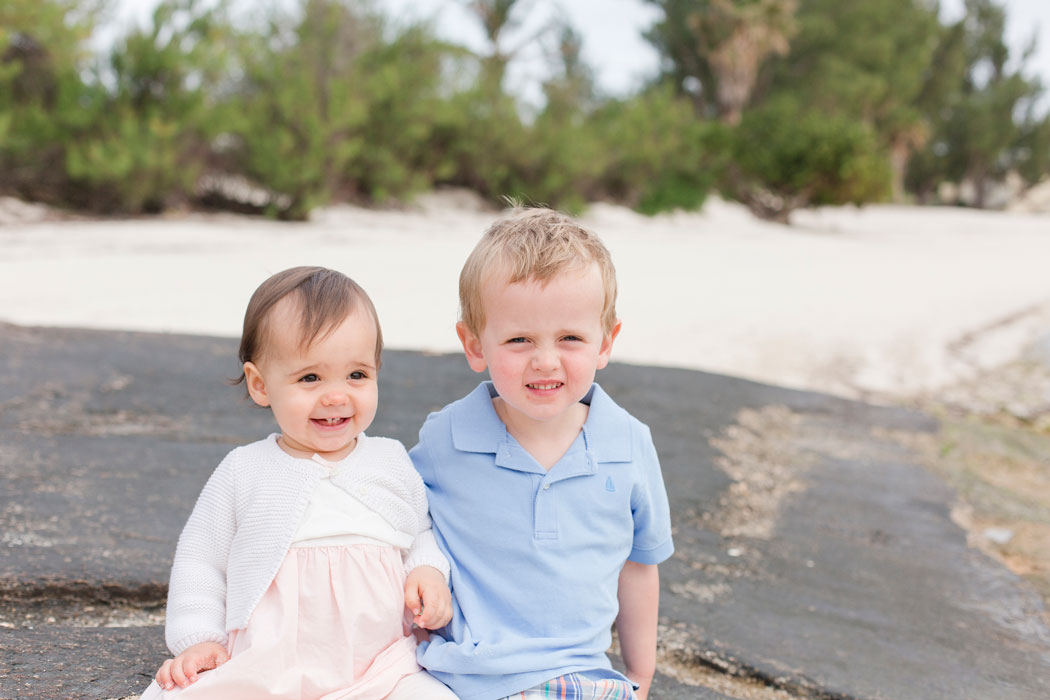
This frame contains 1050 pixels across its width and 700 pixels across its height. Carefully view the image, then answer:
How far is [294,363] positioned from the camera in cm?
160

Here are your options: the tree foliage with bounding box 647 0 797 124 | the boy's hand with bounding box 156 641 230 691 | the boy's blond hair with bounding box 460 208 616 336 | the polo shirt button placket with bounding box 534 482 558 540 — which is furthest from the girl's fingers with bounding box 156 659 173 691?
the tree foliage with bounding box 647 0 797 124

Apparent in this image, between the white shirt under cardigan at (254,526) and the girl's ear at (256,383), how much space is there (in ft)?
0.29

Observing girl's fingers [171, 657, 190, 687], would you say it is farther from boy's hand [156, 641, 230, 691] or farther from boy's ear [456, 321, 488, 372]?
boy's ear [456, 321, 488, 372]

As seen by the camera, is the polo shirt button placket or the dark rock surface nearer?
the polo shirt button placket

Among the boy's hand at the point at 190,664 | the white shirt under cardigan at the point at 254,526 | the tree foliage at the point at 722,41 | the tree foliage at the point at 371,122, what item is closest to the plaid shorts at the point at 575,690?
the white shirt under cardigan at the point at 254,526

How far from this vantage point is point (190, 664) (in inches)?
60.4

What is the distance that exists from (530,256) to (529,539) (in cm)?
53

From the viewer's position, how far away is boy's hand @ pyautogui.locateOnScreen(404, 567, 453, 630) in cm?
160

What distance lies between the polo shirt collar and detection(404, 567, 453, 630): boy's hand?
10.1 inches

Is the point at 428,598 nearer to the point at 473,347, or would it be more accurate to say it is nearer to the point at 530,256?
the point at 473,347

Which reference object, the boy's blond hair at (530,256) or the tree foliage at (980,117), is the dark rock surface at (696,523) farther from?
the tree foliage at (980,117)

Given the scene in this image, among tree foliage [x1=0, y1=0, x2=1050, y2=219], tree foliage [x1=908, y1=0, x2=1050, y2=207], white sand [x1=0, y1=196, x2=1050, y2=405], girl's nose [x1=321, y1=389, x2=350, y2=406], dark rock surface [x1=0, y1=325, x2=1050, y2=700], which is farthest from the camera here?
tree foliage [x1=908, y1=0, x2=1050, y2=207]

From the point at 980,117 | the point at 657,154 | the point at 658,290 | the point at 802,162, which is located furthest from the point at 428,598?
the point at 980,117

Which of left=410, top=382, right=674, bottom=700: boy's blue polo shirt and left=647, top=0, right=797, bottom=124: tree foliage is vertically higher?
left=647, top=0, right=797, bottom=124: tree foliage
